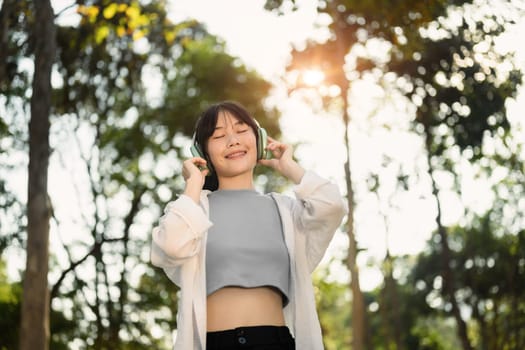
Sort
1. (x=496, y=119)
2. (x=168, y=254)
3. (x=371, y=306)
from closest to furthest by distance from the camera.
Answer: (x=168, y=254), (x=496, y=119), (x=371, y=306)

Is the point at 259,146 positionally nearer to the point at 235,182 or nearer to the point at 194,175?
the point at 235,182

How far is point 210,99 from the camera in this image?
2103 cm

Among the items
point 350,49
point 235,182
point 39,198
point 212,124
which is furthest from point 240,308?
point 350,49

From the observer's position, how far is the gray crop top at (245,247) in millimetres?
3205

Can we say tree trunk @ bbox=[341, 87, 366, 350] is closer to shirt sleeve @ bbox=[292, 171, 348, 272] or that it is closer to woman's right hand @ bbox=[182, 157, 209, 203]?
shirt sleeve @ bbox=[292, 171, 348, 272]

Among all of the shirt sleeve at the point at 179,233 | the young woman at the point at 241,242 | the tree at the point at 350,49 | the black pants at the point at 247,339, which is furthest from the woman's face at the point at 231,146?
the tree at the point at 350,49

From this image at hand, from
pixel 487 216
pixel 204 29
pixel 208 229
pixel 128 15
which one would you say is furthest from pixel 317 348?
pixel 487 216

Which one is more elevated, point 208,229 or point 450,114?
point 450,114

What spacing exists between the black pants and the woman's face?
32.3 inches

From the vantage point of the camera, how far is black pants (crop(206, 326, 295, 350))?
3057 millimetres

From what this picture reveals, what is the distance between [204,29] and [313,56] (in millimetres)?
6360

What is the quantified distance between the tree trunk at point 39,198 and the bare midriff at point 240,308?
585 centimetres

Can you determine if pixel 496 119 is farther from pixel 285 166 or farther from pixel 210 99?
pixel 285 166

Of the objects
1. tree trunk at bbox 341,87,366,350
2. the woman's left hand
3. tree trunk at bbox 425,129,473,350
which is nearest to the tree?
tree trunk at bbox 341,87,366,350
